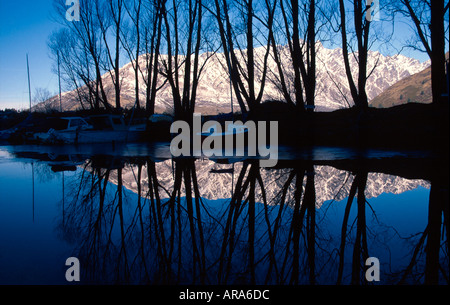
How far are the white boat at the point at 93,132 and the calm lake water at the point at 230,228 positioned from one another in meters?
17.0

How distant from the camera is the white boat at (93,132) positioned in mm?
25266

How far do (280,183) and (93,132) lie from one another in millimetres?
20263

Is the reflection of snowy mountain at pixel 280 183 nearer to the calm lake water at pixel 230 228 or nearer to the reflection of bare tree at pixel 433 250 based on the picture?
the calm lake water at pixel 230 228

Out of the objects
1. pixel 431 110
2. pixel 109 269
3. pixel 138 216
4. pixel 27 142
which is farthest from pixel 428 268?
pixel 27 142

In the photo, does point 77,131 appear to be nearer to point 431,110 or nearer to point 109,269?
point 431,110

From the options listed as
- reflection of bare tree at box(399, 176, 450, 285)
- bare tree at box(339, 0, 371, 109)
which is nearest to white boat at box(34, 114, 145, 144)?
bare tree at box(339, 0, 371, 109)

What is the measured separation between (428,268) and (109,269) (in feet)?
10.0

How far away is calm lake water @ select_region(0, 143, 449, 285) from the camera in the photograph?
3352 millimetres

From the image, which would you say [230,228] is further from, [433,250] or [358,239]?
[433,250]

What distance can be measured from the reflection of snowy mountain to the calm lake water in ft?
0.13

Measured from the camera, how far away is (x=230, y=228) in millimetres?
4727

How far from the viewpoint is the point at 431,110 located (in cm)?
1566

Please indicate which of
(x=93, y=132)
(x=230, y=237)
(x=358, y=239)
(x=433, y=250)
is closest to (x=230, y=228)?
(x=230, y=237)

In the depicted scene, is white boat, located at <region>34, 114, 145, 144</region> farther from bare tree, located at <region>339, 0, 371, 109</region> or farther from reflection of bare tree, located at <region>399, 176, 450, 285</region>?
reflection of bare tree, located at <region>399, 176, 450, 285</region>
